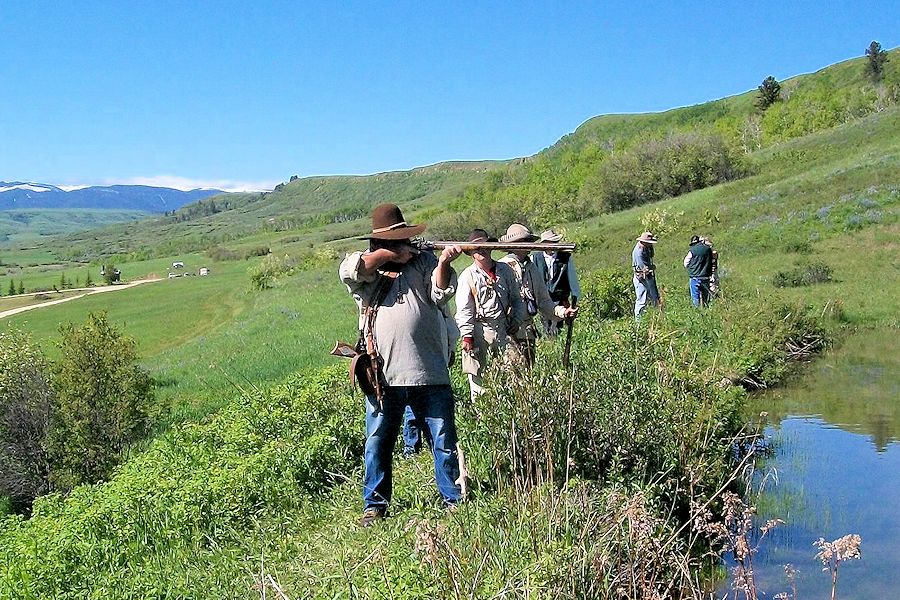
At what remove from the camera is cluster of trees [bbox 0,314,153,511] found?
13469 mm

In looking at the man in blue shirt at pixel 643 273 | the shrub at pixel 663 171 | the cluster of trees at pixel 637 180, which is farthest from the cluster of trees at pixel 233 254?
the man in blue shirt at pixel 643 273

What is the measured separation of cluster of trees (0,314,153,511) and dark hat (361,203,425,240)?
863cm

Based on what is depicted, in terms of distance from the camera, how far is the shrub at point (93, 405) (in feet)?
44.1

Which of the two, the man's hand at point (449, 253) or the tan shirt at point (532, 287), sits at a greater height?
the man's hand at point (449, 253)

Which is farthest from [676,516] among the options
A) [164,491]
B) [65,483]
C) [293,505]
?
[65,483]

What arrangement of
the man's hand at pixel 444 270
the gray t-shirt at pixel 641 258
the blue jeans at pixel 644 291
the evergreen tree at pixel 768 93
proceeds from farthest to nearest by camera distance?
the evergreen tree at pixel 768 93
the blue jeans at pixel 644 291
the gray t-shirt at pixel 641 258
the man's hand at pixel 444 270

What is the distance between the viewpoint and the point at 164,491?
7461mm

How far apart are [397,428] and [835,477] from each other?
481 centimetres

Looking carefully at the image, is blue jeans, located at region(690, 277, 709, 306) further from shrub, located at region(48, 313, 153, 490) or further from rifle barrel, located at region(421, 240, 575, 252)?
rifle barrel, located at region(421, 240, 575, 252)

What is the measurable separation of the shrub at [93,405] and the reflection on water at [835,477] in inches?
359

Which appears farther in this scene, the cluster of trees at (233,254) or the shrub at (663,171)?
the cluster of trees at (233,254)

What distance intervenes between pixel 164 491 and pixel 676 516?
159 inches

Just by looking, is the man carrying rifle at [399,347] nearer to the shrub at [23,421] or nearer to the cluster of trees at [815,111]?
the shrub at [23,421]

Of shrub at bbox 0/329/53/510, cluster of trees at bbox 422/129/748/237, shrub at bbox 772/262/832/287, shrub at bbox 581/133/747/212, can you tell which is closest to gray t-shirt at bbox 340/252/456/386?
shrub at bbox 0/329/53/510
